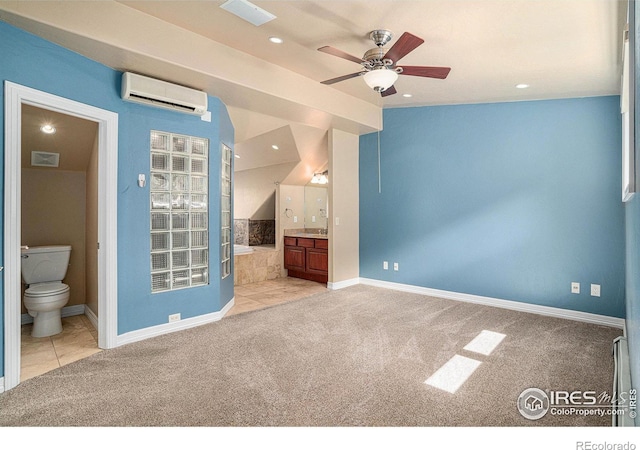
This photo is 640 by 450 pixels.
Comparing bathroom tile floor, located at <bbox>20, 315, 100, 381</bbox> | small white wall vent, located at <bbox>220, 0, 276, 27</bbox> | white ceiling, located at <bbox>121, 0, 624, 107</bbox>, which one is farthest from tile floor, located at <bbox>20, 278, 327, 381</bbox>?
small white wall vent, located at <bbox>220, 0, 276, 27</bbox>

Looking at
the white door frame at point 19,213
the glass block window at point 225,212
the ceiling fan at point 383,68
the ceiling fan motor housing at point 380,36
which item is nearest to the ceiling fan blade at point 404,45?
the ceiling fan at point 383,68

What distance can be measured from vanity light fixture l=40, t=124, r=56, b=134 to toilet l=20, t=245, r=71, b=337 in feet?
3.79

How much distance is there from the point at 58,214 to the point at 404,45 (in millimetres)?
3974

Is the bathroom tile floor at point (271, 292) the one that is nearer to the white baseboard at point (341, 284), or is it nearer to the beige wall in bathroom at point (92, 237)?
the white baseboard at point (341, 284)

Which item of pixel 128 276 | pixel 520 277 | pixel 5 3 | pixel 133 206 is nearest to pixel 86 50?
pixel 5 3

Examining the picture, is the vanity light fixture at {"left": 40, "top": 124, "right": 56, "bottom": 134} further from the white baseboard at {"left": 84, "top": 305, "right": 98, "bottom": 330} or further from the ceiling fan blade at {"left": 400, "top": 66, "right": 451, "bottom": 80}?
the ceiling fan blade at {"left": 400, "top": 66, "right": 451, "bottom": 80}

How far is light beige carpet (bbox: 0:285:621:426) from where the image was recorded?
6.25 feet

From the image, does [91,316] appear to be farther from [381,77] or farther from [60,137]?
[381,77]

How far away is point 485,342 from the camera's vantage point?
3.02 m

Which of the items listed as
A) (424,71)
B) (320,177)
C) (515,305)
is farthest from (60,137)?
(515,305)

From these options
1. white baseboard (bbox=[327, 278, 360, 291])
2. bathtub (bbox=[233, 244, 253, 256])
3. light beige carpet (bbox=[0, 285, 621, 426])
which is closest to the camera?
light beige carpet (bbox=[0, 285, 621, 426])

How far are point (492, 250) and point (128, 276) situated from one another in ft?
13.3

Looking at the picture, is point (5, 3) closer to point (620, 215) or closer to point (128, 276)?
point (128, 276)

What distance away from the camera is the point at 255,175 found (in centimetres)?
661
